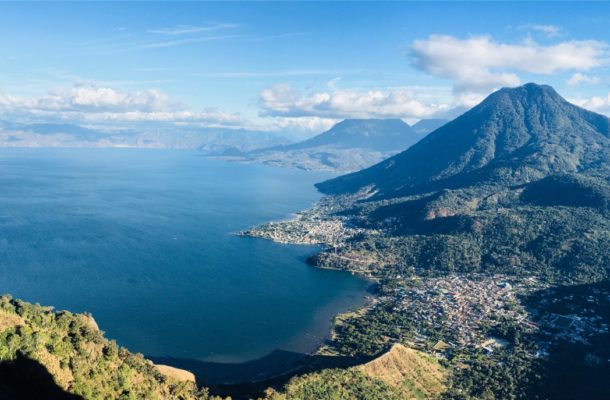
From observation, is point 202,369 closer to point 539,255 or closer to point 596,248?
point 539,255

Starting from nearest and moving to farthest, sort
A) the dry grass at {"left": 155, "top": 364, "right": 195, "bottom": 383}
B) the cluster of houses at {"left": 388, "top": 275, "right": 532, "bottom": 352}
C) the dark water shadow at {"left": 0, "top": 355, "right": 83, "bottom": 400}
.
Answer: the dark water shadow at {"left": 0, "top": 355, "right": 83, "bottom": 400} → the dry grass at {"left": 155, "top": 364, "right": 195, "bottom": 383} → the cluster of houses at {"left": 388, "top": 275, "right": 532, "bottom": 352}

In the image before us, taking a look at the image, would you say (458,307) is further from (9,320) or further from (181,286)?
(9,320)

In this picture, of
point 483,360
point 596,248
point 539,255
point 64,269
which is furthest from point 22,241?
point 596,248


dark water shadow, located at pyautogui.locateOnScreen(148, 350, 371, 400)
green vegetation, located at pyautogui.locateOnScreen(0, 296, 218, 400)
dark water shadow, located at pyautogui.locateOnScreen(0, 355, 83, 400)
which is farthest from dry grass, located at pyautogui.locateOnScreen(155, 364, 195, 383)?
dark water shadow, located at pyautogui.locateOnScreen(0, 355, 83, 400)

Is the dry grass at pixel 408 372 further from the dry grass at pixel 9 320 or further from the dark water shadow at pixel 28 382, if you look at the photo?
the dry grass at pixel 9 320

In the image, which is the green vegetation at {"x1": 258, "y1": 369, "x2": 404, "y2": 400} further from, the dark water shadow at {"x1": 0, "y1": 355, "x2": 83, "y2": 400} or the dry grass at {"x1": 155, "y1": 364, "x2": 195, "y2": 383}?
the dark water shadow at {"x1": 0, "y1": 355, "x2": 83, "y2": 400}

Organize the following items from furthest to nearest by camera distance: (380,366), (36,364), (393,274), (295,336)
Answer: (393,274) < (295,336) < (380,366) < (36,364)
